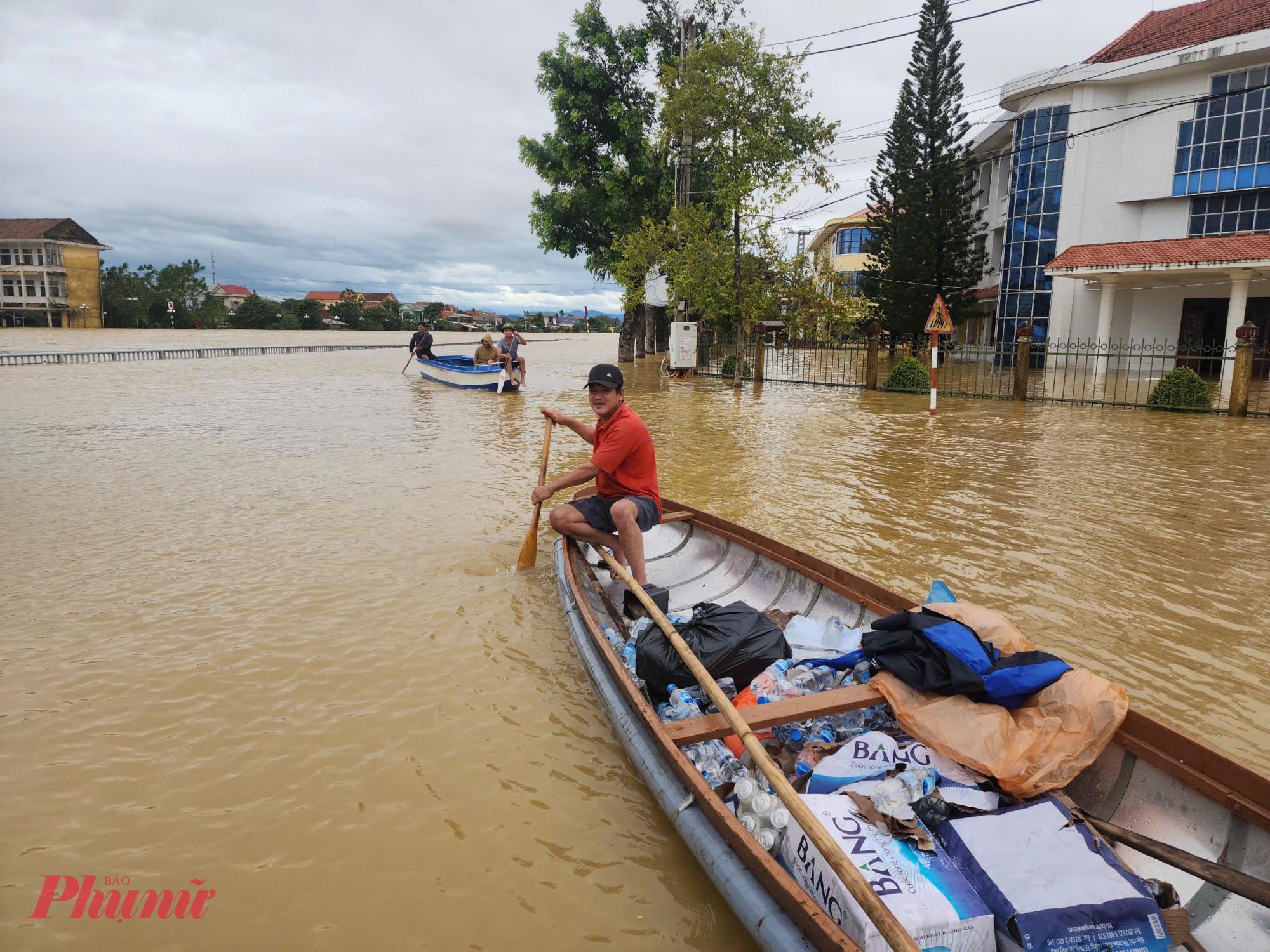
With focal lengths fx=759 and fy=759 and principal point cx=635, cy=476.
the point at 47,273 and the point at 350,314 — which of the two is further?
the point at 350,314

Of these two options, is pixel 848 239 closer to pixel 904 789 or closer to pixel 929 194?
pixel 929 194

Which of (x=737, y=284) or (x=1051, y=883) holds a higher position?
(x=737, y=284)

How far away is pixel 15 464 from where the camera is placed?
1045 centimetres

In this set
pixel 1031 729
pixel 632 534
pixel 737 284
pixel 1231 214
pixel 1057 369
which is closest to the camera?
pixel 1031 729

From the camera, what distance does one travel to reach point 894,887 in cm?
240

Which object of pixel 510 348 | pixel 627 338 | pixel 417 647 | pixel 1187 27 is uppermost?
pixel 1187 27

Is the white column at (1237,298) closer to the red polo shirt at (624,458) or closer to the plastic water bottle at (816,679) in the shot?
the red polo shirt at (624,458)

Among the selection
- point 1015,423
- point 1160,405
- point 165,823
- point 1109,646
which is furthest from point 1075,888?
point 1160,405

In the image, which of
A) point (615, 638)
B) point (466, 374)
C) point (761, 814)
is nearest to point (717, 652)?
point (615, 638)

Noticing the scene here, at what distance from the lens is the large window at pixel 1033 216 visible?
26.6 meters

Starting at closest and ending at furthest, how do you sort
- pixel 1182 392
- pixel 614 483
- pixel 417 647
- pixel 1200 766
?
pixel 1200 766, pixel 417 647, pixel 614 483, pixel 1182 392

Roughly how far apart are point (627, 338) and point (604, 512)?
25.8m

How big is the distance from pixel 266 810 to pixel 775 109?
20046 millimetres

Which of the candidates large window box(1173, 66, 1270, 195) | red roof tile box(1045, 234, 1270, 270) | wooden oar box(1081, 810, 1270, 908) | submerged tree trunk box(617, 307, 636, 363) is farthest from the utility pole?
wooden oar box(1081, 810, 1270, 908)
